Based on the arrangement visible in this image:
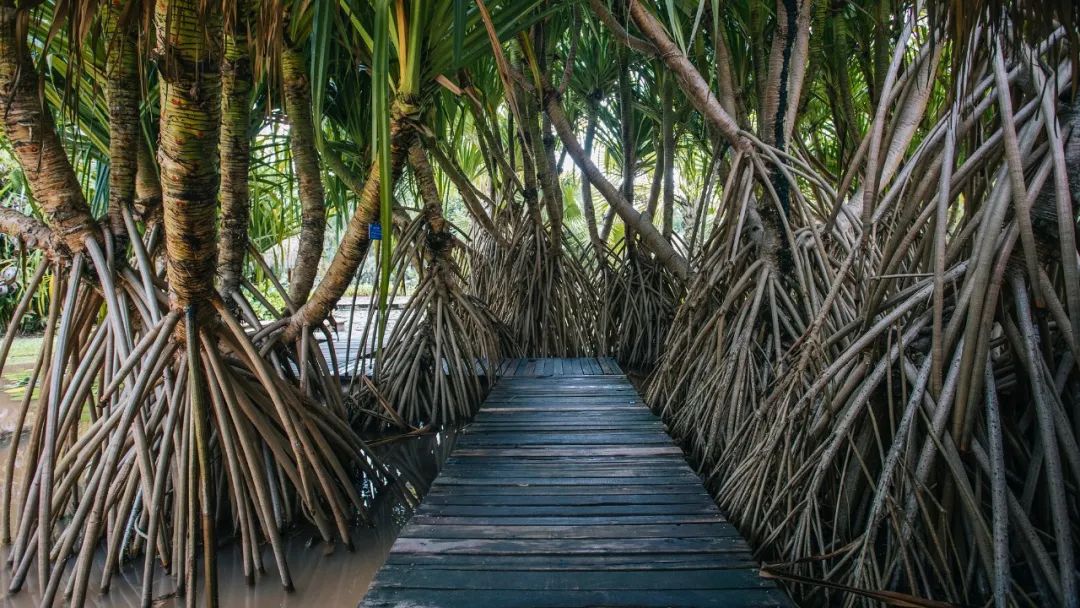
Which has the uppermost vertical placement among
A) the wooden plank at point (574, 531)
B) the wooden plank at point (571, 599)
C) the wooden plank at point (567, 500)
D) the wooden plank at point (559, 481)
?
the wooden plank at point (559, 481)

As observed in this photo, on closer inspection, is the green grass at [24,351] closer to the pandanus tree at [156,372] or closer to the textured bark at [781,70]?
the pandanus tree at [156,372]

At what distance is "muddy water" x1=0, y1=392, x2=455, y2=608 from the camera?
164 cm

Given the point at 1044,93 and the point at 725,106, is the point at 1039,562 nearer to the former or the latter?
the point at 1044,93

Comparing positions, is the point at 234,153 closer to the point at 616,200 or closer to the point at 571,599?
the point at 571,599

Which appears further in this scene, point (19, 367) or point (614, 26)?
point (19, 367)

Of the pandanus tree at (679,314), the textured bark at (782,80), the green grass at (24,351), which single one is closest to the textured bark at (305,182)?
the pandanus tree at (679,314)

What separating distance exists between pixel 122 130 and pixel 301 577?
155cm

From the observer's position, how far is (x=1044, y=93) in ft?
3.89

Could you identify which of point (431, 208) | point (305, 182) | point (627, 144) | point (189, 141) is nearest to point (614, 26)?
point (431, 208)

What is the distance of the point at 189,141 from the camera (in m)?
1.41

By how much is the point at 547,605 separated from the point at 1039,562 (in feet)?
2.89

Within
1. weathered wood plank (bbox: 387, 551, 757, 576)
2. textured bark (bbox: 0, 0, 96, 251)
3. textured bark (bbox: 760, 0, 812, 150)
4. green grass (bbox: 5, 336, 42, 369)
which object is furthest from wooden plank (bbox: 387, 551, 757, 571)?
green grass (bbox: 5, 336, 42, 369)

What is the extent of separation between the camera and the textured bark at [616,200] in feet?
10.9

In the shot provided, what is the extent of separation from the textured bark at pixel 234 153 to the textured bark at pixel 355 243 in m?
0.32
